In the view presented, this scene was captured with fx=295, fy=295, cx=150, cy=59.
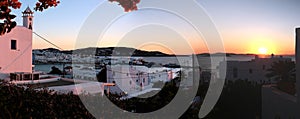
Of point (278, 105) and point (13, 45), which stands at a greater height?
point (13, 45)

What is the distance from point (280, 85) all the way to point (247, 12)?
1.94m

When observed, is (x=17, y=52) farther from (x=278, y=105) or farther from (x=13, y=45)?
(x=278, y=105)

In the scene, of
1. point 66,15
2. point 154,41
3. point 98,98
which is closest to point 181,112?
point 98,98

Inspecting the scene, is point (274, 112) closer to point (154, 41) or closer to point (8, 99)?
point (154, 41)

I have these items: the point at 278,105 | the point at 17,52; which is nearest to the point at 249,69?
the point at 278,105

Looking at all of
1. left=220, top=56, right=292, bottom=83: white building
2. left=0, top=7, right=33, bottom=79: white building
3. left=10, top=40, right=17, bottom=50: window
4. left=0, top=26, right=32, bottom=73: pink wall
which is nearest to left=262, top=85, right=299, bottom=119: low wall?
left=220, top=56, right=292, bottom=83: white building

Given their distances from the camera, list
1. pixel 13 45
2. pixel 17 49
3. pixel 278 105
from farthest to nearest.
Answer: pixel 17 49 → pixel 13 45 → pixel 278 105

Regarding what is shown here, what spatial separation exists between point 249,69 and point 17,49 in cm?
1026

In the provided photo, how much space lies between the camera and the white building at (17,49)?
1222 centimetres

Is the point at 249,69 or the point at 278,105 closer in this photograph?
the point at 278,105

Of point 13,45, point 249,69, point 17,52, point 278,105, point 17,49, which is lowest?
point 278,105

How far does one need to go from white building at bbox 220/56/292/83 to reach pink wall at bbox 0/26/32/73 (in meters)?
8.72

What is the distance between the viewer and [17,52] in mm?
13000

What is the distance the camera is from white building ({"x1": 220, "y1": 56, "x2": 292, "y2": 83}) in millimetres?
12172
